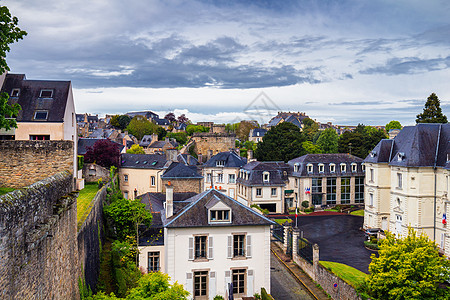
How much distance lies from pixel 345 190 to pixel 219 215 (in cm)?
3448

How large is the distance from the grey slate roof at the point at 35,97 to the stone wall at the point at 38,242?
13.1m

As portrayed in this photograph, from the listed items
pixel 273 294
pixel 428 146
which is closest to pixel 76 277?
pixel 273 294

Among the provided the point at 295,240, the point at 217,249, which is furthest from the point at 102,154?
the point at 217,249

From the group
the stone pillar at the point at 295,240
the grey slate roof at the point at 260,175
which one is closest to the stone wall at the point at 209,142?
the grey slate roof at the point at 260,175

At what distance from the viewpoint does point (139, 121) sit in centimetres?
9544

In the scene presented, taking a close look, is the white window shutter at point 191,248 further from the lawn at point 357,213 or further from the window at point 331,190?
the window at point 331,190

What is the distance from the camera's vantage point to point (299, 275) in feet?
86.2

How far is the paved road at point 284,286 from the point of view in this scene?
23.1m

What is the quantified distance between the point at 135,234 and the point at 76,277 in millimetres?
11516

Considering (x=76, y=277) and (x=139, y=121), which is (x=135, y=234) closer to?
(x=76, y=277)

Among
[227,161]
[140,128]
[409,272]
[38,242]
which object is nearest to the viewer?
[38,242]

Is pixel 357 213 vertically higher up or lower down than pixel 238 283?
lower down

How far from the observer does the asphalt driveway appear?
1133 inches

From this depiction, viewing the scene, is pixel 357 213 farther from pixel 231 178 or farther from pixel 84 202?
pixel 84 202
